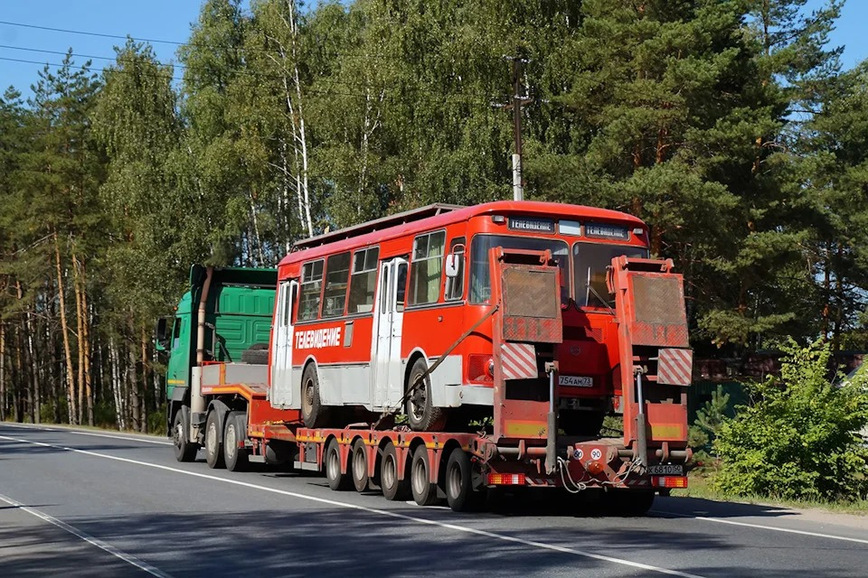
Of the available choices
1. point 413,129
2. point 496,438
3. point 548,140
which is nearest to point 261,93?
point 413,129

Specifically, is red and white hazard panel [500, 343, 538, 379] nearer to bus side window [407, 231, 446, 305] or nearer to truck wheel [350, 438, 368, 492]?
bus side window [407, 231, 446, 305]

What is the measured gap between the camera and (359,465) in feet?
68.6

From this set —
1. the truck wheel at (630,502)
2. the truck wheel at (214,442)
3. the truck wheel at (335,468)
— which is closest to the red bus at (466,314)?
the truck wheel at (335,468)

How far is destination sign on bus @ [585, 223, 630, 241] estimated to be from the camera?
1819cm

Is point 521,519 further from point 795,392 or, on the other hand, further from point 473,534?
point 795,392

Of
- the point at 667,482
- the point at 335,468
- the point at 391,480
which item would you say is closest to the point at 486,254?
the point at 667,482

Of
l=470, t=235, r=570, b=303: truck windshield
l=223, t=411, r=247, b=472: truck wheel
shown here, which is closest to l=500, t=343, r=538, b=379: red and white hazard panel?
l=470, t=235, r=570, b=303: truck windshield

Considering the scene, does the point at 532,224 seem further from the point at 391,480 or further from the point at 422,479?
the point at 391,480

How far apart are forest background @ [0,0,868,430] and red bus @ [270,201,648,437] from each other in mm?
18325

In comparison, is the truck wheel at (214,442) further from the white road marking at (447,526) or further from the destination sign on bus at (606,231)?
the destination sign on bus at (606,231)

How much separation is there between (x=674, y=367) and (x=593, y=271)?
1931 mm

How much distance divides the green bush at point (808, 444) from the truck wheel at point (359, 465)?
19.2 feet

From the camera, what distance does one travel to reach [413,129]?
151 ft

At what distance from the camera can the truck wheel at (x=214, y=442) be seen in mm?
27266
